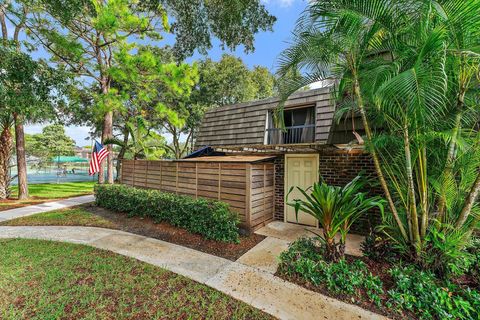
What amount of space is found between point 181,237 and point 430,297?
4.48 m

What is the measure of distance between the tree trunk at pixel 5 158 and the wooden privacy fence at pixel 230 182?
730 centimetres

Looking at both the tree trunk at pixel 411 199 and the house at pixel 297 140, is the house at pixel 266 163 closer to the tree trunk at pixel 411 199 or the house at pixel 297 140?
the house at pixel 297 140

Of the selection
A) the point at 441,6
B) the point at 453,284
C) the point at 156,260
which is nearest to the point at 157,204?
the point at 156,260

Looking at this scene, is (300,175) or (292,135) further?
(292,135)

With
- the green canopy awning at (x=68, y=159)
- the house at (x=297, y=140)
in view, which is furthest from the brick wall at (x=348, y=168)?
the green canopy awning at (x=68, y=159)

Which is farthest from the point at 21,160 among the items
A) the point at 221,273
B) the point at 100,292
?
the point at 221,273

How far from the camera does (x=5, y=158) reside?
8.83 metres

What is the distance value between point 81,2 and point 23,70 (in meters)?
2.70

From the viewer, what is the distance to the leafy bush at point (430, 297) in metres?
2.31

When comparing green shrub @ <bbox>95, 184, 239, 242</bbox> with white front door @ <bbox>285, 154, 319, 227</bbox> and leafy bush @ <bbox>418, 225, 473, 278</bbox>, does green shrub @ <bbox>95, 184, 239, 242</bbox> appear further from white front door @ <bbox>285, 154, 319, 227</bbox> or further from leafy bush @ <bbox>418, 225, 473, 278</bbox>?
leafy bush @ <bbox>418, 225, 473, 278</bbox>

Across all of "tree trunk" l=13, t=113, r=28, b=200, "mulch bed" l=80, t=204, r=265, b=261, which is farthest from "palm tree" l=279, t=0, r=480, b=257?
"tree trunk" l=13, t=113, r=28, b=200

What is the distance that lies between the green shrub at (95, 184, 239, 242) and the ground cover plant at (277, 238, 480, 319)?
169 centimetres

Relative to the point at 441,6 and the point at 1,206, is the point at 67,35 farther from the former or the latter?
the point at 441,6

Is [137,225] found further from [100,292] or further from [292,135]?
[292,135]
